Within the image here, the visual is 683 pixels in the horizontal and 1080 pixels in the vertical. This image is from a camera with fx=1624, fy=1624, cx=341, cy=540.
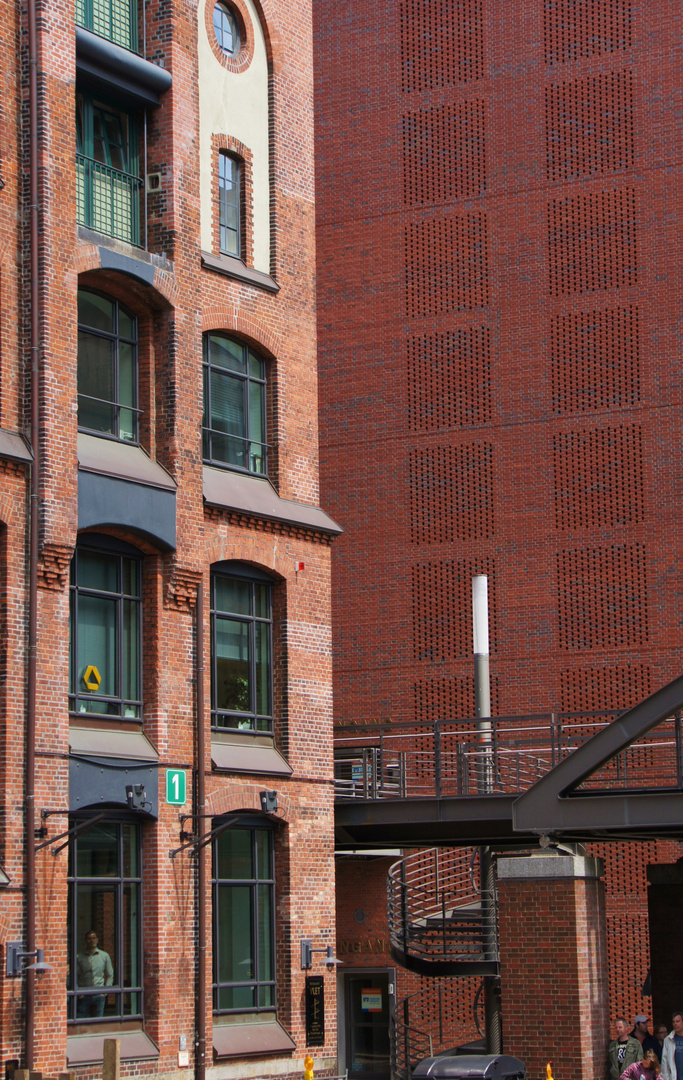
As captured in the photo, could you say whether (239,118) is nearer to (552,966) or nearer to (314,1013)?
(314,1013)

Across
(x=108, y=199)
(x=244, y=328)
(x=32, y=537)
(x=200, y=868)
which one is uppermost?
(x=108, y=199)

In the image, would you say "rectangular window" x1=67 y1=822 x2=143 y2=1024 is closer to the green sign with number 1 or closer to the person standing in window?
the person standing in window

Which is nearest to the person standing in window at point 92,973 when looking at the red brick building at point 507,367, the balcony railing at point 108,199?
the balcony railing at point 108,199

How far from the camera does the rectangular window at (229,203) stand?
2653cm

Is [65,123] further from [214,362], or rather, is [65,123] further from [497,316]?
[497,316]

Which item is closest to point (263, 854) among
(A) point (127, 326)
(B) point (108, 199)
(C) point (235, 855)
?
(C) point (235, 855)

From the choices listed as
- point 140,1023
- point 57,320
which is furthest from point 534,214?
point 140,1023

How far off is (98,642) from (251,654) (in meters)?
3.52

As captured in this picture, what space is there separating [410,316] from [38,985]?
74.7 feet

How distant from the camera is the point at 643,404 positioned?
36.3m

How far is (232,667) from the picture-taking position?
83.3ft

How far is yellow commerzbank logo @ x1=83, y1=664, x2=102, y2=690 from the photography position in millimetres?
22578

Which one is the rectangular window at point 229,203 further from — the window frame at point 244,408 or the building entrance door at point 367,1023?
the building entrance door at point 367,1023

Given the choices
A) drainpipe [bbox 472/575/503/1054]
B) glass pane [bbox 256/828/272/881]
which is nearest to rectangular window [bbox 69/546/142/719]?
glass pane [bbox 256/828/272/881]
